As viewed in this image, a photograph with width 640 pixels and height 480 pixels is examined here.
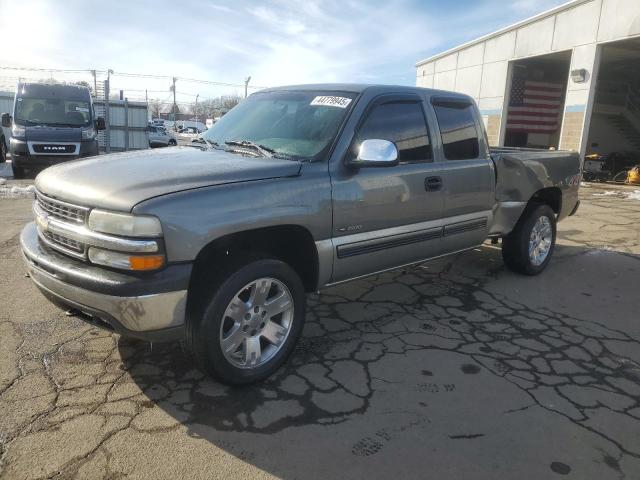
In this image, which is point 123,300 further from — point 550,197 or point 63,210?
point 550,197

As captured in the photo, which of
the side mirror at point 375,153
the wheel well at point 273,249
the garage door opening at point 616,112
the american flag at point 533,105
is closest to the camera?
the wheel well at point 273,249

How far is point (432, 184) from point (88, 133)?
10.5 meters

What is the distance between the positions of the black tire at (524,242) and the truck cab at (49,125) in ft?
33.2

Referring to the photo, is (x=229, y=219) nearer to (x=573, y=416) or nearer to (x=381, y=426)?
(x=381, y=426)

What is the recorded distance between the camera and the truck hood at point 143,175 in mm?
2660

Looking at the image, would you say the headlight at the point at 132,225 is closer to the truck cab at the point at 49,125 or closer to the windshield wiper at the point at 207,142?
the windshield wiper at the point at 207,142

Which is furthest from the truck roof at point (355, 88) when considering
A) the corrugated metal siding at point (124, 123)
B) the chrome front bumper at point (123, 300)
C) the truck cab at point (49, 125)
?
the corrugated metal siding at point (124, 123)

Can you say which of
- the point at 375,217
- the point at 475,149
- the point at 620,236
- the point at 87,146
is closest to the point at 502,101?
the point at 620,236

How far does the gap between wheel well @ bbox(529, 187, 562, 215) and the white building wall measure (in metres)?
10.8

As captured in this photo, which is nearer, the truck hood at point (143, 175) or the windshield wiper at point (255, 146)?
the truck hood at point (143, 175)

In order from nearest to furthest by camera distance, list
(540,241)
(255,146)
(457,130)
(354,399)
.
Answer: (354,399) < (255,146) < (457,130) < (540,241)

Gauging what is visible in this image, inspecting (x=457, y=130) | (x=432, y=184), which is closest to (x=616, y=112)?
(x=457, y=130)

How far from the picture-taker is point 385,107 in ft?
12.7

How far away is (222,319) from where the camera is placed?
2838 millimetres
